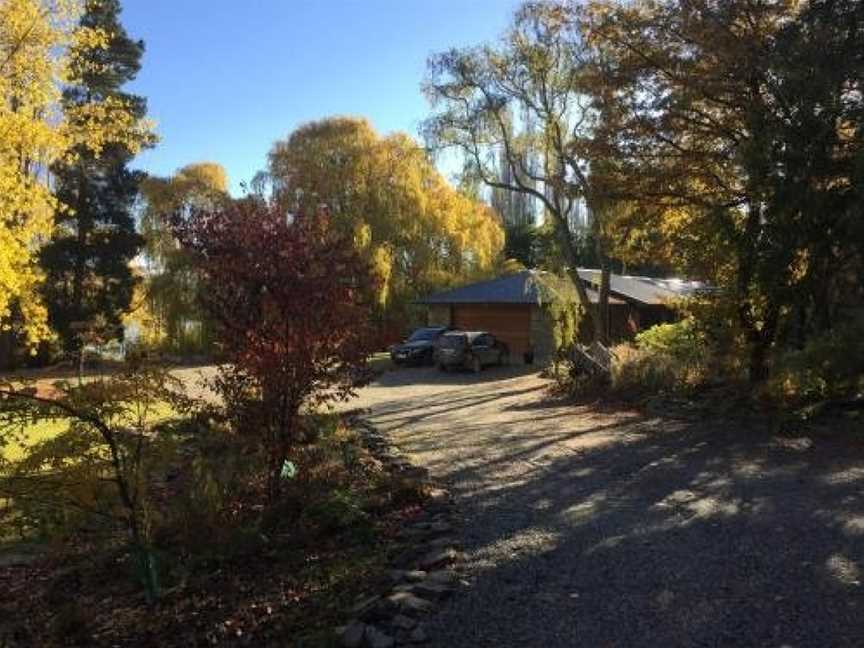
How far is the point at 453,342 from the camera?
105 ft

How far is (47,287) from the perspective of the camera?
41.2 m

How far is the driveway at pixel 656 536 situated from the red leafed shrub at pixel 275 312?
6.52ft

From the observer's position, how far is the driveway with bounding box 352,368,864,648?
4.92 metres

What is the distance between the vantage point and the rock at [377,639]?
4789 millimetres

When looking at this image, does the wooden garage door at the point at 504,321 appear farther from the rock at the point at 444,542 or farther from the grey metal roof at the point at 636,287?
the rock at the point at 444,542

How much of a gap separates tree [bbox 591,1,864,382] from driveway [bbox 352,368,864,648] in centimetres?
267

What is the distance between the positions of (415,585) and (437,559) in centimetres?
55

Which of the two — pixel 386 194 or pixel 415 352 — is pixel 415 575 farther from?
pixel 386 194

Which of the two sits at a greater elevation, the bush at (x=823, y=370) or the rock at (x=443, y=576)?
the bush at (x=823, y=370)

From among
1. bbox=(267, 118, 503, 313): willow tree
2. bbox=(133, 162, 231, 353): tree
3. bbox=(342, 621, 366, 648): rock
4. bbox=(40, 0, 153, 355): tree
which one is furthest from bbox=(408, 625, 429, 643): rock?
bbox=(133, 162, 231, 353): tree

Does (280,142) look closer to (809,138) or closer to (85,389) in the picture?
(809,138)

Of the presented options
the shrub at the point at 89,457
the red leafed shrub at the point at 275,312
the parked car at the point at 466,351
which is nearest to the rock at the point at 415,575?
the shrub at the point at 89,457

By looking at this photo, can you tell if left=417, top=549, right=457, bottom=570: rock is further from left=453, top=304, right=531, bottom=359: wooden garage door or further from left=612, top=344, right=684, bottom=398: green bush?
left=453, top=304, right=531, bottom=359: wooden garage door

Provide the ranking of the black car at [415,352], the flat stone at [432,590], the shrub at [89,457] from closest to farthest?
the flat stone at [432,590]
the shrub at [89,457]
the black car at [415,352]
